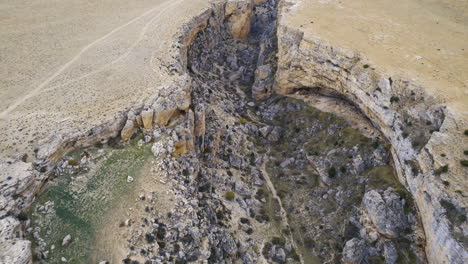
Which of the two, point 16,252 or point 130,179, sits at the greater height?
point 16,252

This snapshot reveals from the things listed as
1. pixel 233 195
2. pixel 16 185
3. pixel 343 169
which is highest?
pixel 16 185

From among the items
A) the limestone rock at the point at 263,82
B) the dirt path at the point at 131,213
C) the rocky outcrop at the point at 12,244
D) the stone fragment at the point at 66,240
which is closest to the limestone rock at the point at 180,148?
the dirt path at the point at 131,213

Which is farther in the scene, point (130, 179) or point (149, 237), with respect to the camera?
point (130, 179)

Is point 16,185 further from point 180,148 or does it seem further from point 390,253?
point 390,253

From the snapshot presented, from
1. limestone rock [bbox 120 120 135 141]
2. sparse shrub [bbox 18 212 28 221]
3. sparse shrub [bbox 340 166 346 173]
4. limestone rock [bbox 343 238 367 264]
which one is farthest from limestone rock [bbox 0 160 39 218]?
sparse shrub [bbox 340 166 346 173]

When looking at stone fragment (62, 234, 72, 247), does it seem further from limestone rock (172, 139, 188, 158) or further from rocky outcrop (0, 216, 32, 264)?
limestone rock (172, 139, 188, 158)

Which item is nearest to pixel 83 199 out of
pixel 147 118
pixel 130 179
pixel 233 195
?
pixel 130 179

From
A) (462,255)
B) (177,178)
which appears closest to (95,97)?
(177,178)
